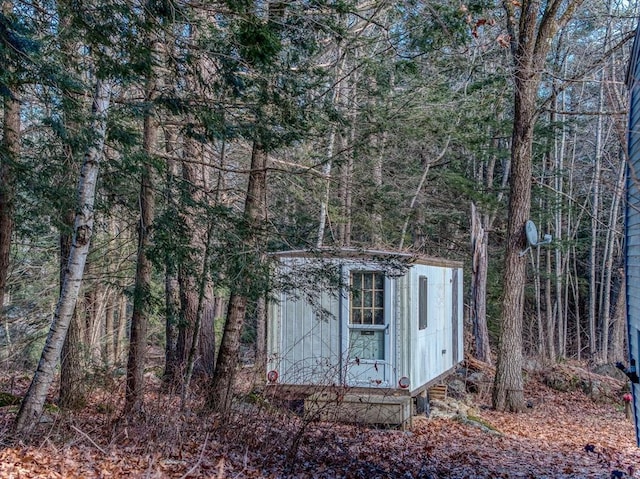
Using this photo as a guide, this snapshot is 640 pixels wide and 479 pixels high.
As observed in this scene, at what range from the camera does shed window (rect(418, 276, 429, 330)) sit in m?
10.1

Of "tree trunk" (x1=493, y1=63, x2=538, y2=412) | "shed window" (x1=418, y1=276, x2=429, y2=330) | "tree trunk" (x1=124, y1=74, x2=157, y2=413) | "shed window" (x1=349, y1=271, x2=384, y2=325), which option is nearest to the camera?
"tree trunk" (x1=124, y1=74, x2=157, y2=413)

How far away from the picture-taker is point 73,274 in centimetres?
636

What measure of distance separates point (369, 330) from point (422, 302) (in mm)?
1151

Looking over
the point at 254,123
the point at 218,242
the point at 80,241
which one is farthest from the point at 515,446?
the point at 80,241

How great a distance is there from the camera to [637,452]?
8641 millimetres

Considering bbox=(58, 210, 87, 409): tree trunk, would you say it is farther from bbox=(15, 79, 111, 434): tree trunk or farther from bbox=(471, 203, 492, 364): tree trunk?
bbox=(471, 203, 492, 364): tree trunk

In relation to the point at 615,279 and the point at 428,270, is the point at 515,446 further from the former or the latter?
the point at 615,279

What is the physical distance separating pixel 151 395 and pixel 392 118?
5277mm

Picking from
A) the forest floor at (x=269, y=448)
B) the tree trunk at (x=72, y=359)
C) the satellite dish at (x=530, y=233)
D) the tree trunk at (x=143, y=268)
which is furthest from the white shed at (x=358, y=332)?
the tree trunk at (x=72, y=359)

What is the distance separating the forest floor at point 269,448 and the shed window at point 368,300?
5.24 feet

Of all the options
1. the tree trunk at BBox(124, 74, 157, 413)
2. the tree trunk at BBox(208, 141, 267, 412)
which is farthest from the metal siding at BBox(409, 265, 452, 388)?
the tree trunk at BBox(124, 74, 157, 413)

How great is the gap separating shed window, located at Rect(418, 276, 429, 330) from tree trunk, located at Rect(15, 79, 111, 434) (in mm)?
5408

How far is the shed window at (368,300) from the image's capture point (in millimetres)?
9602

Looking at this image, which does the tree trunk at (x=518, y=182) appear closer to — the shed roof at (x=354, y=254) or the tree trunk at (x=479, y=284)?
the tree trunk at (x=479, y=284)
